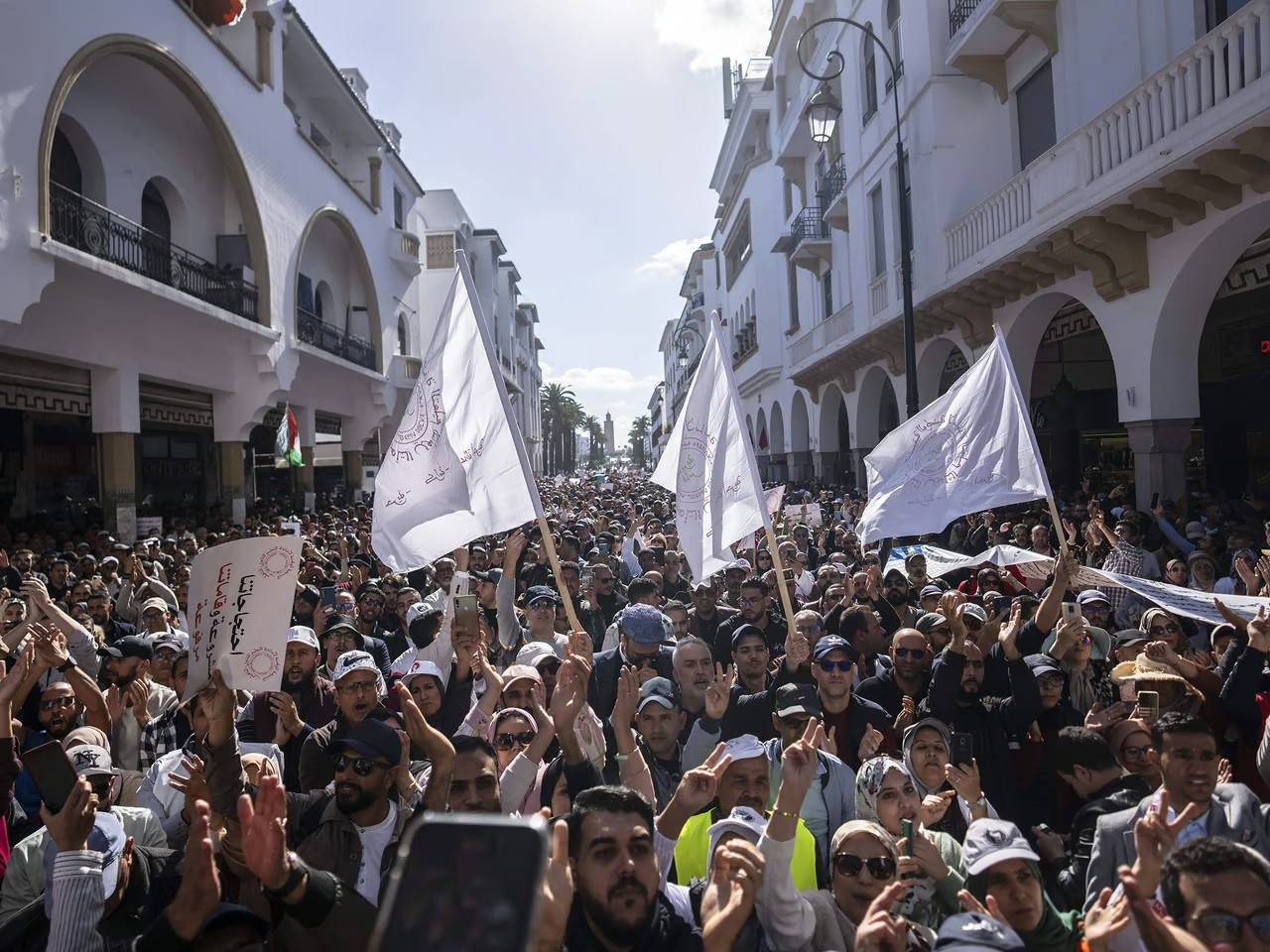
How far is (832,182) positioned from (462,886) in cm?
2290

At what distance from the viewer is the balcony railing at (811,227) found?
23984 mm

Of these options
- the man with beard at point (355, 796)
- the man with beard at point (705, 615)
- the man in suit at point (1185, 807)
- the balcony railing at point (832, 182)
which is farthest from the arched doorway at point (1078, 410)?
the man with beard at point (355, 796)

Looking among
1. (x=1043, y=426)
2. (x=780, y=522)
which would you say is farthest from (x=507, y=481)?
(x=1043, y=426)

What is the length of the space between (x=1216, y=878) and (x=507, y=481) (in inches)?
159

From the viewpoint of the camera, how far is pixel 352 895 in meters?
2.69

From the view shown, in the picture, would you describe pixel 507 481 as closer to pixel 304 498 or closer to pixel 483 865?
pixel 483 865

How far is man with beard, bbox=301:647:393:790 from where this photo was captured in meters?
4.09

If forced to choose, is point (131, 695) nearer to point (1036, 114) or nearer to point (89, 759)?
point (89, 759)

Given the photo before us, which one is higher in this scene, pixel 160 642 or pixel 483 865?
pixel 483 865

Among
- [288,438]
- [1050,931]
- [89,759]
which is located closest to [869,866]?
[1050,931]

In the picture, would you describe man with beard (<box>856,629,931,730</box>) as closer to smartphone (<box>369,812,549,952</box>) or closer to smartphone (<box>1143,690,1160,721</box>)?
smartphone (<box>1143,690,1160,721</box>)

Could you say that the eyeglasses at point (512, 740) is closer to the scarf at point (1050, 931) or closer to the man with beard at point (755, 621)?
the scarf at point (1050, 931)

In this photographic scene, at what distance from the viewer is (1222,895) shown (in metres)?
2.21

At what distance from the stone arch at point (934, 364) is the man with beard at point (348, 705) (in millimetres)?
13723
